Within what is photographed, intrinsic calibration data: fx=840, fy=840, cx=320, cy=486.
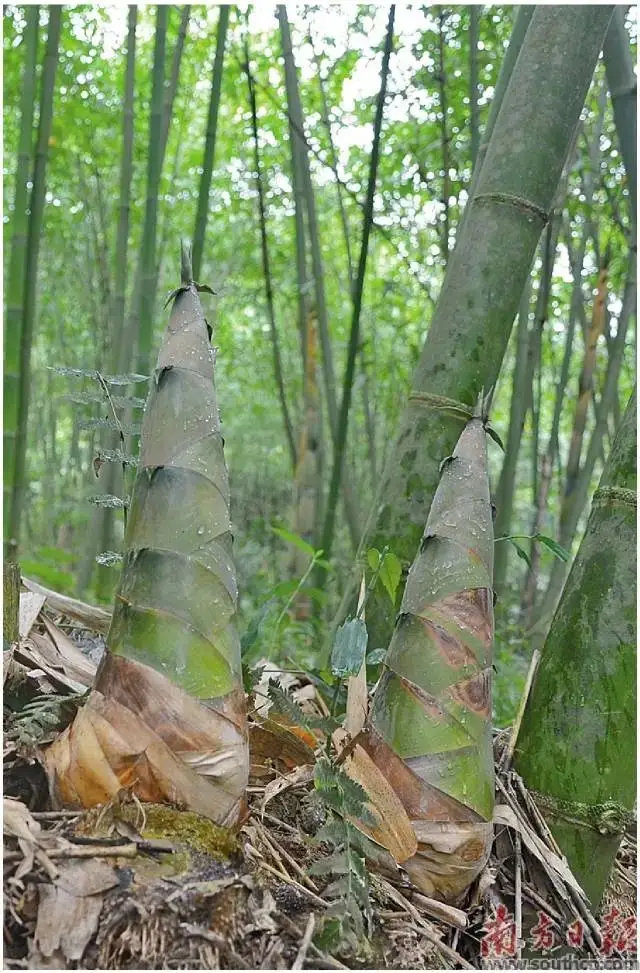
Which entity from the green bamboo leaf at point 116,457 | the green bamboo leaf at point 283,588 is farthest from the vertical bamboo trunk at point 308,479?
the green bamboo leaf at point 116,457

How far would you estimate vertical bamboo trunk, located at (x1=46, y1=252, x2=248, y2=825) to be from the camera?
819mm

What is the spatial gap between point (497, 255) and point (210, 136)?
161 centimetres

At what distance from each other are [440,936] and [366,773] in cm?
18

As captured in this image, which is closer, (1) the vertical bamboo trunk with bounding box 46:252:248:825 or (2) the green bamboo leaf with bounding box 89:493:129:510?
(1) the vertical bamboo trunk with bounding box 46:252:248:825

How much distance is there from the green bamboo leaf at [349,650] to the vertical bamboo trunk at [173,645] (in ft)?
0.50

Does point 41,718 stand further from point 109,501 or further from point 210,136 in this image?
point 210,136

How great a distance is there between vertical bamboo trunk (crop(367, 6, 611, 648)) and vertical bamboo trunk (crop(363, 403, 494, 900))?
278 millimetres

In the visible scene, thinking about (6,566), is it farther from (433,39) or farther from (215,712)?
(433,39)

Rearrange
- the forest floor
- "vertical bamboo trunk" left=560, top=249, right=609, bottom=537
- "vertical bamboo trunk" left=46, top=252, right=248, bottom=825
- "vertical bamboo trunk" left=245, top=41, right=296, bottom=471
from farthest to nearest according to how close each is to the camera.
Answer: "vertical bamboo trunk" left=560, top=249, right=609, bottom=537 < "vertical bamboo trunk" left=245, top=41, right=296, bottom=471 < "vertical bamboo trunk" left=46, top=252, right=248, bottom=825 < the forest floor

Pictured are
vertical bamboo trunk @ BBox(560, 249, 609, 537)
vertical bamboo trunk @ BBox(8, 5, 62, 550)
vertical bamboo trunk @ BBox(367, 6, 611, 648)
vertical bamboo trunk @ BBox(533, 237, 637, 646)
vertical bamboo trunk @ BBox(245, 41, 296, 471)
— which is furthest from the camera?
vertical bamboo trunk @ BBox(560, 249, 609, 537)

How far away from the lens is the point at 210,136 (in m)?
2.61

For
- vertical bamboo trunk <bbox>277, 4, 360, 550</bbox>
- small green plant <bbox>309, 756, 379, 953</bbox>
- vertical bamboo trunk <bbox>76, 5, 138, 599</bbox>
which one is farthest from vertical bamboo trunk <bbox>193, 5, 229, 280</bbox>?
small green plant <bbox>309, 756, 379, 953</bbox>

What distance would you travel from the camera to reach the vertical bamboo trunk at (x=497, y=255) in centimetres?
130

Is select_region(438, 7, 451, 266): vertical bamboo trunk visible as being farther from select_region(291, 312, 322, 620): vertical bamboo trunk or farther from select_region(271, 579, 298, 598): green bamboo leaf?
select_region(271, 579, 298, 598): green bamboo leaf
